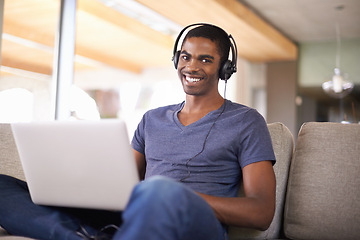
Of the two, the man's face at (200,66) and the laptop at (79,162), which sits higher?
the man's face at (200,66)

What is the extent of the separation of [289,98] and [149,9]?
338cm

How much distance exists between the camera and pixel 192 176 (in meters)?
1.45

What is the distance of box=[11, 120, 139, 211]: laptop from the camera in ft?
3.37

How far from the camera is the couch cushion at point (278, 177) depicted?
1.50 metres

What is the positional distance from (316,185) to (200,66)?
24.6 inches

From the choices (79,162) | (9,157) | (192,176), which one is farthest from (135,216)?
(9,157)

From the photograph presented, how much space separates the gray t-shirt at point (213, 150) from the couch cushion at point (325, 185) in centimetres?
23

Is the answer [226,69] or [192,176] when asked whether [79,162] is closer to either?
[192,176]

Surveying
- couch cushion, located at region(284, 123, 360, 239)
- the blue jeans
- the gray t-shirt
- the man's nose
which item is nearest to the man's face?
the man's nose

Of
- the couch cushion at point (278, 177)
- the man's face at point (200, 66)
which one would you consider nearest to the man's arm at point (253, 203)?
the couch cushion at point (278, 177)

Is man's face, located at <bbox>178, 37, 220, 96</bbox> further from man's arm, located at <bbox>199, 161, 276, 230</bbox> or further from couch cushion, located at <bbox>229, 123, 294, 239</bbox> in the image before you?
man's arm, located at <bbox>199, 161, 276, 230</bbox>

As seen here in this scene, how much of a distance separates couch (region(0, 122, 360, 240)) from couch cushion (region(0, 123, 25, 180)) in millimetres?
458

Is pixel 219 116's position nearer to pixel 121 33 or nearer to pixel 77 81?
pixel 121 33

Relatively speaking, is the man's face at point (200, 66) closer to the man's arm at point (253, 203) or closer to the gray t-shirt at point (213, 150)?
the gray t-shirt at point (213, 150)
